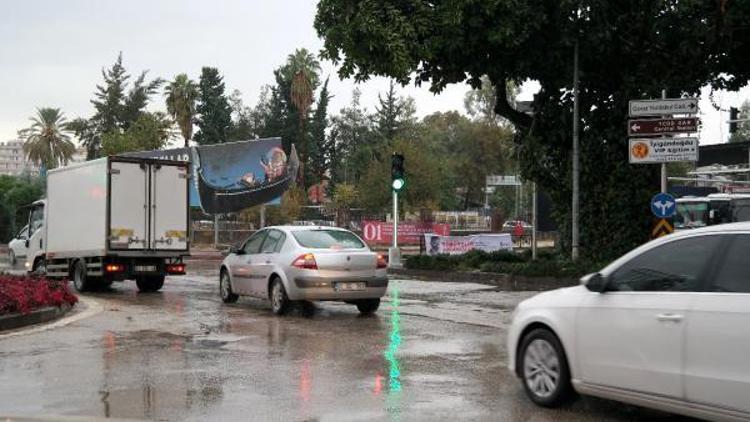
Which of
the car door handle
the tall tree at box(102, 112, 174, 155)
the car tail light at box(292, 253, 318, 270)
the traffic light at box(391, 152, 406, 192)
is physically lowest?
the car door handle

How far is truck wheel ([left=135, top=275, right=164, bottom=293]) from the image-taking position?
63.9 ft

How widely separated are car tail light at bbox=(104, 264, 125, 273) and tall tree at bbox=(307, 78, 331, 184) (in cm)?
6631

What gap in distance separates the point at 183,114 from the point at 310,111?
16478mm

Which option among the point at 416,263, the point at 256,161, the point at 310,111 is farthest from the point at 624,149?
the point at 310,111

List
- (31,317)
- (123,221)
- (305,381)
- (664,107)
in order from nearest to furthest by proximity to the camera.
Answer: (305,381), (31,317), (664,107), (123,221)

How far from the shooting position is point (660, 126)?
16891 millimetres

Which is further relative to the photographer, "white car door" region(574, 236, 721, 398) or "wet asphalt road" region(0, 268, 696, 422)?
"wet asphalt road" region(0, 268, 696, 422)

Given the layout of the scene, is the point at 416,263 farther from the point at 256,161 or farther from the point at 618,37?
the point at 256,161

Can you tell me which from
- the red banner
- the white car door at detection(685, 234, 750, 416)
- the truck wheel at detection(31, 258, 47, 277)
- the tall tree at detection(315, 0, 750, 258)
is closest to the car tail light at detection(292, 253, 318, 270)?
the tall tree at detection(315, 0, 750, 258)

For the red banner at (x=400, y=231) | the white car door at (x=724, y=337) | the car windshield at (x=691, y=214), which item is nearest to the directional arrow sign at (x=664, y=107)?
the white car door at (x=724, y=337)

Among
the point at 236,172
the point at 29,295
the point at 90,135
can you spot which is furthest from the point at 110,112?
the point at 29,295

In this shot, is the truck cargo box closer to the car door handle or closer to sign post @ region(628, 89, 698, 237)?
sign post @ region(628, 89, 698, 237)

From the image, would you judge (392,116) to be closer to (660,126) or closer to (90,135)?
(90,135)

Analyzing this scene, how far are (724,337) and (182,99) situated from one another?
230 feet
